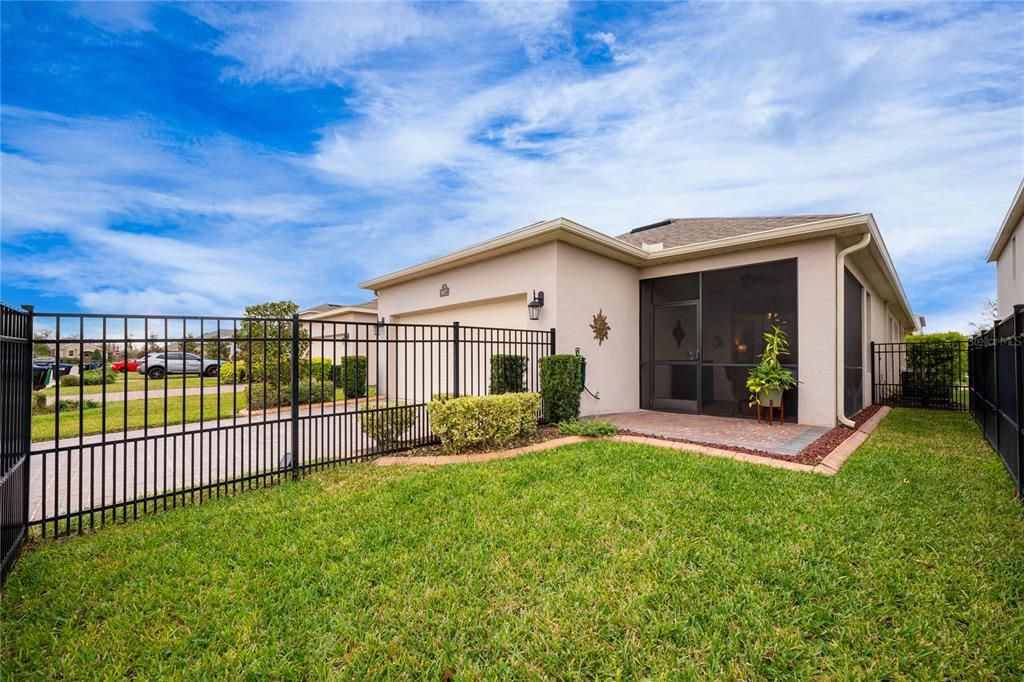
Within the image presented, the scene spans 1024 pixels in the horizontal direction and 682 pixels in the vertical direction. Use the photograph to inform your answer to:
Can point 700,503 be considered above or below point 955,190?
below

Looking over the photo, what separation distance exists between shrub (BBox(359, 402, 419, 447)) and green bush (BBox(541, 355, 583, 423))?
2.39 m

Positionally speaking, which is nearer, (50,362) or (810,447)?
(810,447)

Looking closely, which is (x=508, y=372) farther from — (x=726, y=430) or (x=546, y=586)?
(x=546, y=586)

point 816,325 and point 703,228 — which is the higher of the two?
point 703,228

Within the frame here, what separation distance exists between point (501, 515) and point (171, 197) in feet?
39.8

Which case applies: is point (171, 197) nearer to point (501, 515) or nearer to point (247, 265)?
point (247, 265)

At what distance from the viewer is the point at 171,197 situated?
1023 centimetres


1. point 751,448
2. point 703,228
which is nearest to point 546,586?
point 751,448

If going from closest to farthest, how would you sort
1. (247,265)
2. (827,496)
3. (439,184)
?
1. (827,496)
2. (439,184)
3. (247,265)

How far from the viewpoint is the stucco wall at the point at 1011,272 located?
316 inches

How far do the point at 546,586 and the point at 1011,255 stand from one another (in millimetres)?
13366

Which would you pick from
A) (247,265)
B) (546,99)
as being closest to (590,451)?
(546,99)

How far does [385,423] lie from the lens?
18.3 feet

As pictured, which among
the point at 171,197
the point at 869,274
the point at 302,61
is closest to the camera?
the point at 302,61
